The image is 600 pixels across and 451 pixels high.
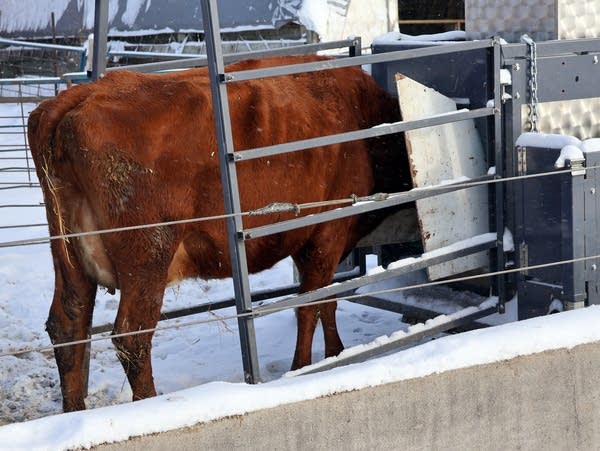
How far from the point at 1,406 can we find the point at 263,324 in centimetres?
205

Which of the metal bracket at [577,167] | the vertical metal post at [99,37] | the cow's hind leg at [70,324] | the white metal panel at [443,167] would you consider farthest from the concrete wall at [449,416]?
the vertical metal post at [99,37]

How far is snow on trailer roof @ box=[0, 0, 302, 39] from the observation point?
17.6 metres

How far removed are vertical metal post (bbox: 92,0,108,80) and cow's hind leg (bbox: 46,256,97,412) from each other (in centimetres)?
137

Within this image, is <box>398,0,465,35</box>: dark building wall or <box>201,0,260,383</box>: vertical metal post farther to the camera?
<box>398,0,465,35</box>: dark building wall

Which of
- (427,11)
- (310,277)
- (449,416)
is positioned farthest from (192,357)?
(427,11)

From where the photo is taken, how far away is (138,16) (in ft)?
65.6

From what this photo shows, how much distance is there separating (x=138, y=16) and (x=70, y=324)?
51.8 feet

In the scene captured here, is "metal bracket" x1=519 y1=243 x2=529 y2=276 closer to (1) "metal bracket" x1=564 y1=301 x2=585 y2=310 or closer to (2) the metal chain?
(1) "metal bracket" x1=564 y1=301 x2=585 y2=310

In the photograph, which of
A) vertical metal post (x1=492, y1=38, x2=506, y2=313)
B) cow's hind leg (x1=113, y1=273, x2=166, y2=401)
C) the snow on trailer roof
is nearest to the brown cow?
cow's hind leg (x1=113, y1=273, x2=166, y2=401)

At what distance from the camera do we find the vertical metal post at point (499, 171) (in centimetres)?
519

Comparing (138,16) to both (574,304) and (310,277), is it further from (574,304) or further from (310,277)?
(574,304)

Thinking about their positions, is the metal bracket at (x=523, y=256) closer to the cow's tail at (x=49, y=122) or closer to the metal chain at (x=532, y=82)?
the metal chain at (x=532, y=82)

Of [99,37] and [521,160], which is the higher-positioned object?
[99,37]

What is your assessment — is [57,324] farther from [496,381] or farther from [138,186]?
[496,381]
